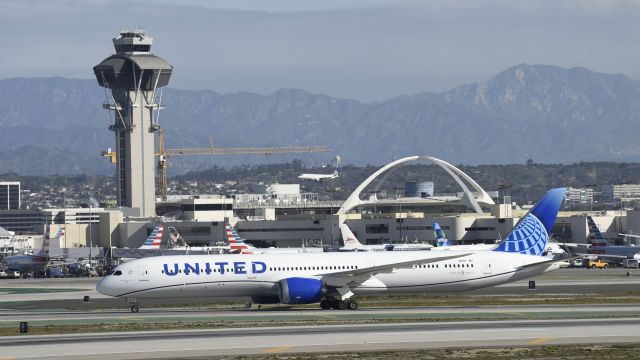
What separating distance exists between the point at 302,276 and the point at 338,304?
3139 millimetres

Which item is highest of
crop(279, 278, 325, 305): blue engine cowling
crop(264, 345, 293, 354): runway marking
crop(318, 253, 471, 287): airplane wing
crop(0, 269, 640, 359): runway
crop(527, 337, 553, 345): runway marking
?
crop(318, 253, 471, 287): airplane wing

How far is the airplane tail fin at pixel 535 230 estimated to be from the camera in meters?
86.4

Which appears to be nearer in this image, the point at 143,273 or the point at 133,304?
the point at 143,273

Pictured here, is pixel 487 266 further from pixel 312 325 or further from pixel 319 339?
pixel 319 339

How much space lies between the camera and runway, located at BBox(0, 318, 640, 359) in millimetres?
55406

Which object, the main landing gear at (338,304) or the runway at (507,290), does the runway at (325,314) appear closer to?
the main landing gear at (338,304)

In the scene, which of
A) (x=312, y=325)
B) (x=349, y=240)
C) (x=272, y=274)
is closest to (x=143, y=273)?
(x=272, y=274)

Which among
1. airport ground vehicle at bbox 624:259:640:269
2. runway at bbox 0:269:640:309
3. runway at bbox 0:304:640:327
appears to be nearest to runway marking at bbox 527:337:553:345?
runway at bbox 0:304:640:327

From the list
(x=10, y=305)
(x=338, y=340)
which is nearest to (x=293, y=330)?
(x=338, y=340)

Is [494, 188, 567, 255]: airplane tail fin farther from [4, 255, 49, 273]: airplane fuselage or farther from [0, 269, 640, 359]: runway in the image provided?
[4, 255, 49, 273]: airplane fuselage

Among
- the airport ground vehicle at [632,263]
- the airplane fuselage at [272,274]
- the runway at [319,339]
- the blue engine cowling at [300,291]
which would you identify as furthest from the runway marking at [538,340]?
the airport ground vehicle at [632,263]

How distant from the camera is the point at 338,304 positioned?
7994 centimetres

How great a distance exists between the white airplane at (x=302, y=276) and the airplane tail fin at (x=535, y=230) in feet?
9.36

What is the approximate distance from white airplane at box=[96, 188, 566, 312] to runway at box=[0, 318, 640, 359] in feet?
44.1
